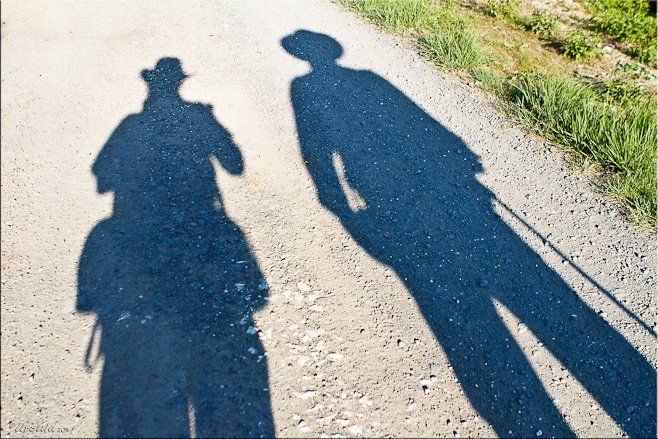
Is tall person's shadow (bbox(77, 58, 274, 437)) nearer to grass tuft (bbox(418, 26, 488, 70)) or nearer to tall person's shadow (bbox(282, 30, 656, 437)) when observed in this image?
tall person's shadow (bbox(282, 30, 656, 437))

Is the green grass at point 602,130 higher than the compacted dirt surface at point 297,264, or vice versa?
the green grass at point 602,130

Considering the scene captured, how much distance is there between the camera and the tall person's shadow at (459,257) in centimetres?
279

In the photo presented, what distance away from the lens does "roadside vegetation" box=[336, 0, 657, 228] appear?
4500 mm

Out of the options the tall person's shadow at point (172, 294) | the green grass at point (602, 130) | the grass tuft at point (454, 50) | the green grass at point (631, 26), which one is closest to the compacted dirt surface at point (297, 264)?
the tall person's shadow at point (172, 294)

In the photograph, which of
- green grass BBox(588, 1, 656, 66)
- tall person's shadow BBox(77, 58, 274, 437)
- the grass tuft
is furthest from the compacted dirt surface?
green grass BBox(588, 1, 656, 66)

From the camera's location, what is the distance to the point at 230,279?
3.18 meters

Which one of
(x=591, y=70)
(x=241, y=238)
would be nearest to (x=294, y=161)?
(x=241, y=238)

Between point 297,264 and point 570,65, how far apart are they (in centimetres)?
596

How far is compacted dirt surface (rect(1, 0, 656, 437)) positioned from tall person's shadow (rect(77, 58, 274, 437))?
0.05ft

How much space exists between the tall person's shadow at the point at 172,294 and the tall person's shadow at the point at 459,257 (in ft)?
3.78

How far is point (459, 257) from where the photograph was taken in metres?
3.58

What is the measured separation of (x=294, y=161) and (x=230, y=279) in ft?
5.39

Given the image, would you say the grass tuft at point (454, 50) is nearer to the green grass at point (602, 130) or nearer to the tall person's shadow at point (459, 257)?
the green grass at point (602, 130)

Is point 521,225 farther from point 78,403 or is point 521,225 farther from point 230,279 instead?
point 78,403
